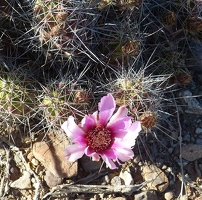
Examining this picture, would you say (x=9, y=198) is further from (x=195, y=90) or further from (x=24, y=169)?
(x=195, y=90)

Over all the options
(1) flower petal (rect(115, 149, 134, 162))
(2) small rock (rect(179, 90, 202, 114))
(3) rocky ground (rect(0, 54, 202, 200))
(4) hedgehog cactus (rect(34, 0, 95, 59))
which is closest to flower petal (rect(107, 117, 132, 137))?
(1) flower petal (rect(115, 149, 134, 162))

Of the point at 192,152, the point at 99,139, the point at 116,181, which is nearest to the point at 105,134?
the point at 99,139

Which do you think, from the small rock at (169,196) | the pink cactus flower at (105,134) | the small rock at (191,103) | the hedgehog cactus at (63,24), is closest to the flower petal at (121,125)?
the pink cactus flower at (105,134)

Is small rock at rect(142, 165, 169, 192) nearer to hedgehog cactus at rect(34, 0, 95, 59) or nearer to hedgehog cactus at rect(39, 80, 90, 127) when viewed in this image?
hedgehog cactus at rect(39, 80, 90, 127)

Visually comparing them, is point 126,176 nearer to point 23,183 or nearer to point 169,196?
point 169,196

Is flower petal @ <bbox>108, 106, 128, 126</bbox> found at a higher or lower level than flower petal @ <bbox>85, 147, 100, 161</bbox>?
higher

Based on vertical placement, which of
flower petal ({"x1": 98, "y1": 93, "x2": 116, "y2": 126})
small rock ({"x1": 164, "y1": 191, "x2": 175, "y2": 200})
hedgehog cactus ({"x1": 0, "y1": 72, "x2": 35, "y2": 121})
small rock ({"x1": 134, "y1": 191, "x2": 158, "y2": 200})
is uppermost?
hedgehog cactus ({"x1": 0, "y1": 72, "x2": 35, "y2": 121})

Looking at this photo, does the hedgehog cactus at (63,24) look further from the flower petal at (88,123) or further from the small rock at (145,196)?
the small rock at (145,196)
